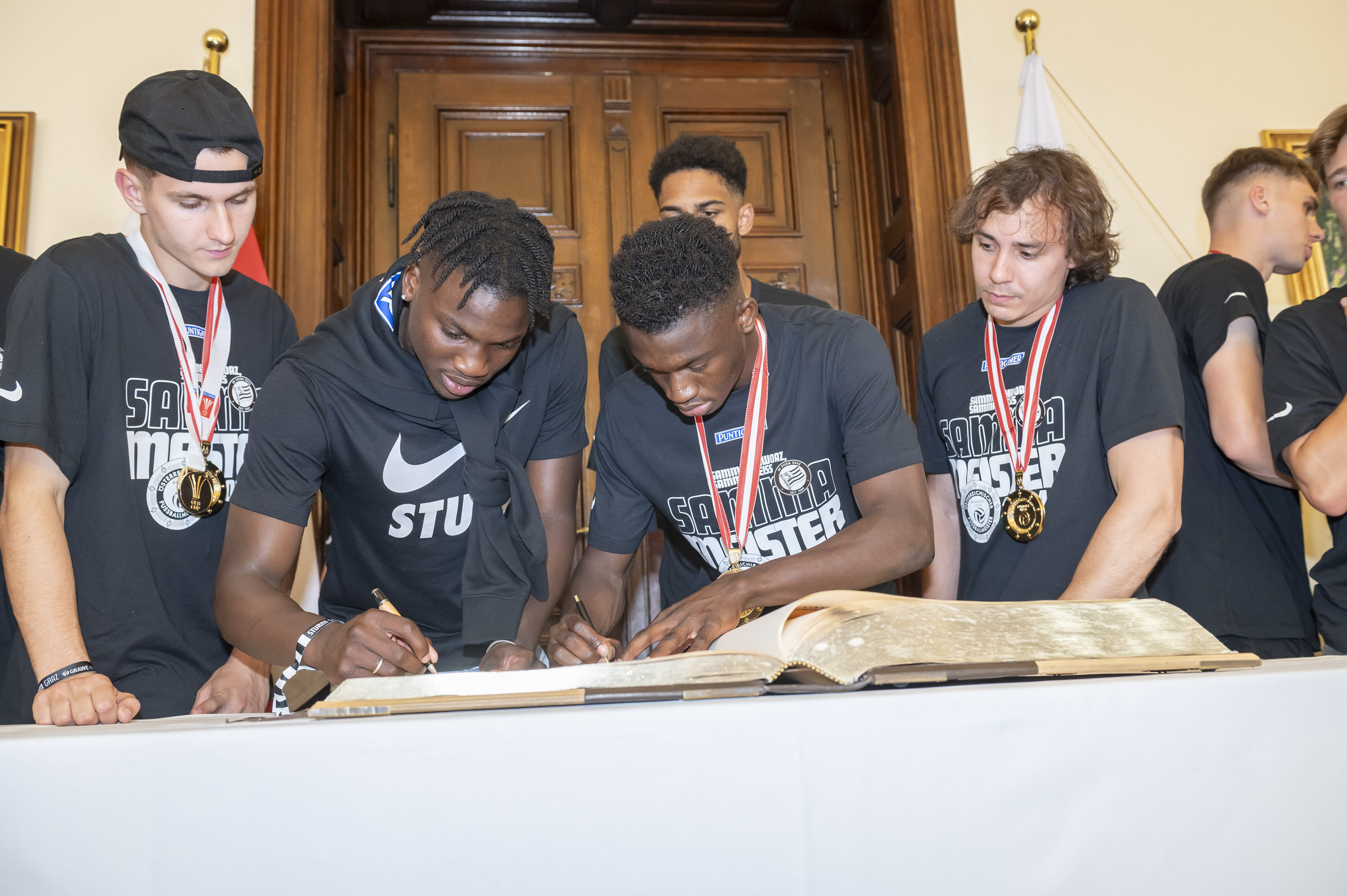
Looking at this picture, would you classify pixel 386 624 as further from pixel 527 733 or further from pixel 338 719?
pixel 527 733

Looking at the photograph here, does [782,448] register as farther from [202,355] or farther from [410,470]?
[202,355]

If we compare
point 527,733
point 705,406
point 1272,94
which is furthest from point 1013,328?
point 1272,94

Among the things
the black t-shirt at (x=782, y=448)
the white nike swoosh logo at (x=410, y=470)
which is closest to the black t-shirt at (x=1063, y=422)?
the black t-shirt at (x=782, y=448)

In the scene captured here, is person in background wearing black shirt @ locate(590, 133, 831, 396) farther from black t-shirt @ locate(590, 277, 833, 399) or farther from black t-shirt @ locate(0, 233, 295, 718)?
black t-shirt @ locate(0, 233, 295, 718)

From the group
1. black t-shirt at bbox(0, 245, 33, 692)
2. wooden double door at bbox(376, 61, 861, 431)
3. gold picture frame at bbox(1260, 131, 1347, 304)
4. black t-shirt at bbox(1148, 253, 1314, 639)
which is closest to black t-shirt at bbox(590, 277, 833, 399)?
black t-shirt at bbox(1148, 253, 1314, 639)

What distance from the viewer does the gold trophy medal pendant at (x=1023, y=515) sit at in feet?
6.80

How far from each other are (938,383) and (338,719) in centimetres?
185

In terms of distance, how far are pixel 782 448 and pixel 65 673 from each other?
1.34m

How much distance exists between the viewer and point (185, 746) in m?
0.75

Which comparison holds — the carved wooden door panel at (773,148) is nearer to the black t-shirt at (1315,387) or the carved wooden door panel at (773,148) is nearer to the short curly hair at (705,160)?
the short curly hair at (705,160)

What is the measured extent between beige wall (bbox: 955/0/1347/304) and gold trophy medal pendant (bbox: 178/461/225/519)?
297 centimetres

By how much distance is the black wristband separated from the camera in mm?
1526

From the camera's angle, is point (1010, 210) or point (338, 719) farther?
point (1010, 210)

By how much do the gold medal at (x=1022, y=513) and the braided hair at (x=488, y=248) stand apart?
3.51 feet
